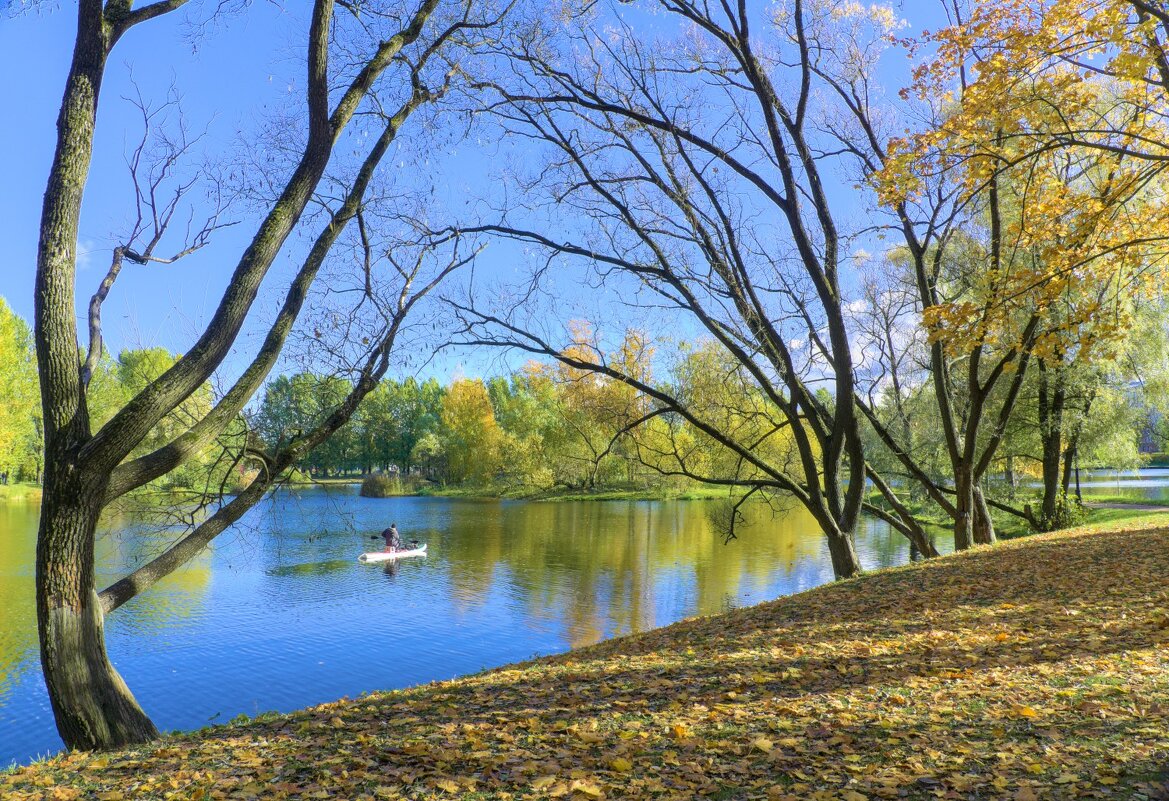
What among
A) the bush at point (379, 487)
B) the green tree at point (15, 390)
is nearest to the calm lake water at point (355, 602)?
the green tree at point (15, 390)

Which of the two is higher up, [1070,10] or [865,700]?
[1070,10]

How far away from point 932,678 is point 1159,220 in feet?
Result: 20.0

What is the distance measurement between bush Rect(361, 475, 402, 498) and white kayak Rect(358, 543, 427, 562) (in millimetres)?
24124

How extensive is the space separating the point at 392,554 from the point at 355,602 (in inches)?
199

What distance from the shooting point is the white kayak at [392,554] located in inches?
843

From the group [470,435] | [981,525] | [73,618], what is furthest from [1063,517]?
[470,435]

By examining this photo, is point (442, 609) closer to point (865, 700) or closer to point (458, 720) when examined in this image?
point (458, 720)

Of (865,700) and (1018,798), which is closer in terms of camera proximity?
(1018,798)

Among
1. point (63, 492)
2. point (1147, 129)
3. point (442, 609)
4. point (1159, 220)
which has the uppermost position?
point (1147, 129)

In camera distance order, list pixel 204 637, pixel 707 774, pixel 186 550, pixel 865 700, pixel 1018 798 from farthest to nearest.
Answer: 1. pixel 204 637
2. pixel 186 550
3. pixel 865 700
4. pixel 707 774
5. pixel 1018 798

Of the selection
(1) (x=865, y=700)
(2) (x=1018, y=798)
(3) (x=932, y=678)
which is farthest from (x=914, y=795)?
(3) (x=932, y=678)

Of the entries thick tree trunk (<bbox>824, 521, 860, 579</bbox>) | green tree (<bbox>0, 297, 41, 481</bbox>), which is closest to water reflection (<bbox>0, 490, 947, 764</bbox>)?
thick tree trunk (<bbox>824, 521, 860, 579</bbox>)

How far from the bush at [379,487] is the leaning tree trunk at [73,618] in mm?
41711

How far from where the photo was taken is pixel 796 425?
10.6 meters
